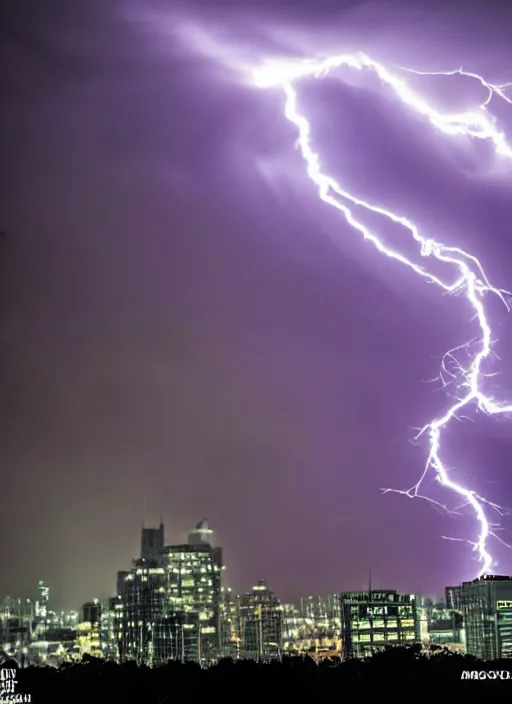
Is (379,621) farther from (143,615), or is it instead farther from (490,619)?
(143,615)

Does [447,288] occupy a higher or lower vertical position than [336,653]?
higher

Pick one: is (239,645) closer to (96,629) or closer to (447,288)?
(96,629)

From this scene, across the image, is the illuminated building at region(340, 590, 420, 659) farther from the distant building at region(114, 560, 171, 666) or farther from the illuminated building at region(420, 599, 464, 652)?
the distant building at region(114, 560, 171, 666)

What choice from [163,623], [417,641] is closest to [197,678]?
[417,641]

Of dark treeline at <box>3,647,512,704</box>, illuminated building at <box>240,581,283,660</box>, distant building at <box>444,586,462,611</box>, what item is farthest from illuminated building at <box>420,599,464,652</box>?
dark treeline at <box>3,647,512,704</box>

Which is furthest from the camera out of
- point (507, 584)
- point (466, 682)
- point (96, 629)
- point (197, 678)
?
point (96, 629)

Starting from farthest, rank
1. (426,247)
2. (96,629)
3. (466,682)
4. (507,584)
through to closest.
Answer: (96,629) → (507,584) → (466,682) → (426,247)

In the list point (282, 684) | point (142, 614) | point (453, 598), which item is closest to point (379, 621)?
point (453, 598)
